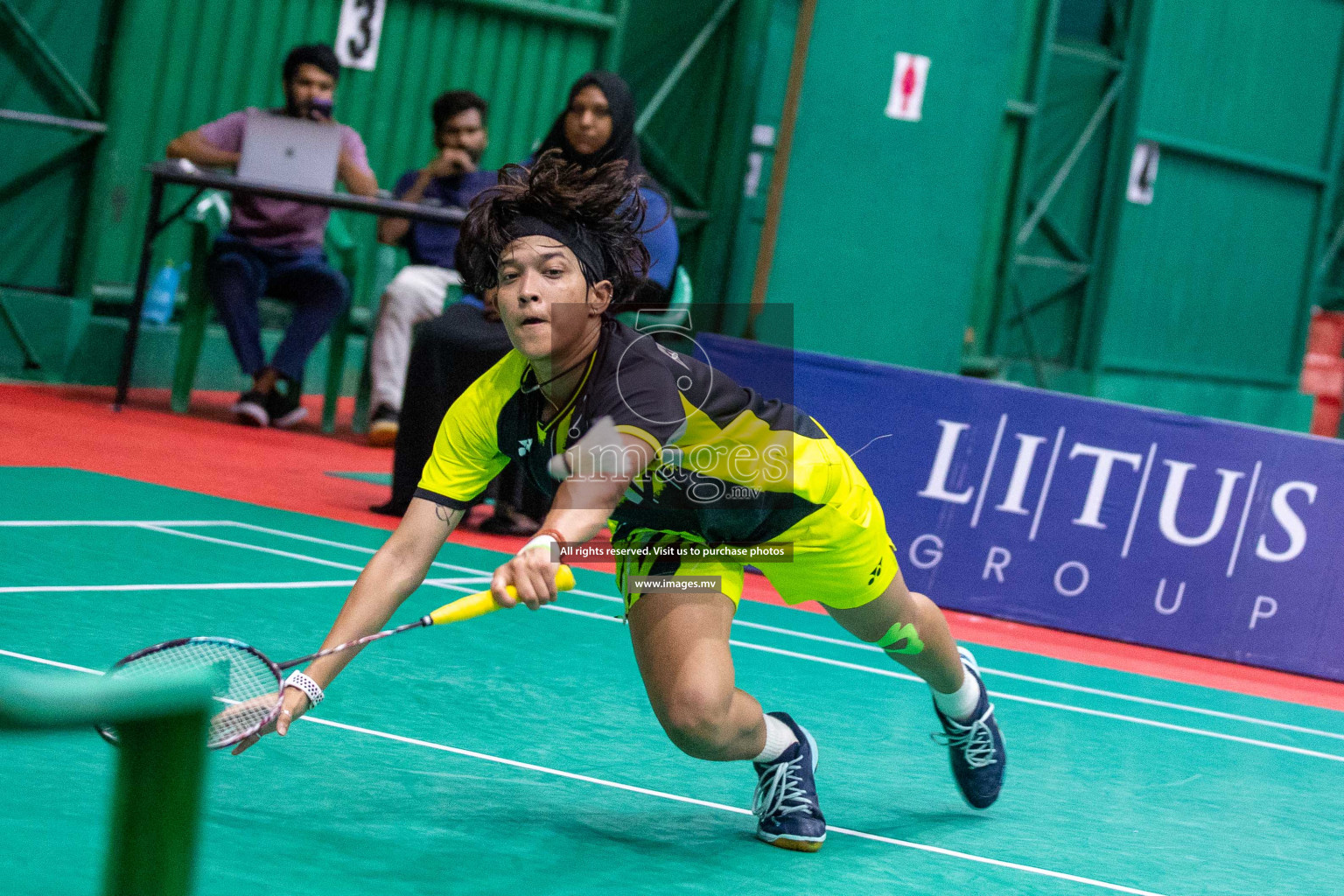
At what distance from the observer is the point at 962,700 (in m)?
4.06

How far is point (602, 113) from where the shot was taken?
769 cm

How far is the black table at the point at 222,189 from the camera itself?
29.7ft

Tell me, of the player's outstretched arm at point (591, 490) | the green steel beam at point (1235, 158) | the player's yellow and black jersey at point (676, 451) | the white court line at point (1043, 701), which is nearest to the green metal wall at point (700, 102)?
the green steel beam at point (1235, 158)

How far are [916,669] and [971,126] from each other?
5.92m

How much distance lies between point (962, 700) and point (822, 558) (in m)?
0.67

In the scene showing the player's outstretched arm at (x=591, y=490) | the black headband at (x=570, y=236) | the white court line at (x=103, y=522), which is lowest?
the white court line at (x=103, y=522)

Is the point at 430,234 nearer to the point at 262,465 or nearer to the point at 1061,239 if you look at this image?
the point at 262,465

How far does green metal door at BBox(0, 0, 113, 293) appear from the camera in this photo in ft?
33.3

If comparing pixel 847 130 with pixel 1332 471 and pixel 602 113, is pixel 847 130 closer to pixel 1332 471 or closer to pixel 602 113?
pixel 602 113

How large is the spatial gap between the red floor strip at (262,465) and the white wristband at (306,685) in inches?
153

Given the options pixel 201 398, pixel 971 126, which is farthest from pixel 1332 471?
pixel 201 398

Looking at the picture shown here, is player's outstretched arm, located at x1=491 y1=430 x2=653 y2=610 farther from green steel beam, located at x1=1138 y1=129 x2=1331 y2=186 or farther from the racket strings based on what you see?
green steel beam, located at x1=1138 y1=129 x2=1331 y2=186

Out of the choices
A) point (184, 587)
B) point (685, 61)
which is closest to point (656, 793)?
point (184, 587)

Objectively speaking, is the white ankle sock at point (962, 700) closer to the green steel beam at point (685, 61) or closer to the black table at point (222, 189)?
the black table at point (222, 189)
